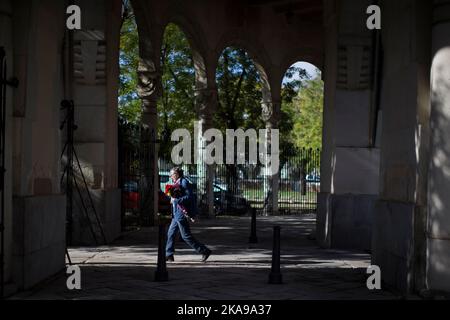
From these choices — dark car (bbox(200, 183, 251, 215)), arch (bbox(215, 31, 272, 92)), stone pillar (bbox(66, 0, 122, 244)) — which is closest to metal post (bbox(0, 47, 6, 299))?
stone pillar (bbox(66, 0, 122, 244))

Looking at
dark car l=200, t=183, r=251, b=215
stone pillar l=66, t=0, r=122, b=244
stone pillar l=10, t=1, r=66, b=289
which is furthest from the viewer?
dark car l=200, t=183, r=251, b=215

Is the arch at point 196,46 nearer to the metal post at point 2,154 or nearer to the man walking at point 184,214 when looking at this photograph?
the man walking at point 184,214

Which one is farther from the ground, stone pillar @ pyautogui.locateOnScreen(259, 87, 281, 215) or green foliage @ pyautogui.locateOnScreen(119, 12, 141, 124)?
green foliage @ pyautogui.locateOnScreen(119, 12, 141, 124)

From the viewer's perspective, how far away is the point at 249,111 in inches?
1303

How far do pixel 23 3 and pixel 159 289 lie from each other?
4156 mm

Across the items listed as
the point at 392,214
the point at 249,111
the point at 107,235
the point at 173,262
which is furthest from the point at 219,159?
the point at 392,214

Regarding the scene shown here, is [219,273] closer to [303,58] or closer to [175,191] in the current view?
[175,191]

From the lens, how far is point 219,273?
432 inches

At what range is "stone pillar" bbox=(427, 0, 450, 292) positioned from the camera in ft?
27.1

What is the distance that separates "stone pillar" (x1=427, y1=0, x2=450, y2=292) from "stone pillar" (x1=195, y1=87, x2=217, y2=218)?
15923mm

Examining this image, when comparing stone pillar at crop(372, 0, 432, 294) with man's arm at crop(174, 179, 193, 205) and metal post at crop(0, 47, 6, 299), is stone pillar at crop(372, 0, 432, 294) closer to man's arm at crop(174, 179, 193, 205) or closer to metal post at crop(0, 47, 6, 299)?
man's arm at crop(174, 179, 193, 205)

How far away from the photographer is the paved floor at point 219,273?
29.6 feet

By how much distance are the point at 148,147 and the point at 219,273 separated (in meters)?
10.1

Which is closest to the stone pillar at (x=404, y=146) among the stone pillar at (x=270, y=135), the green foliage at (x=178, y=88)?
the stone pillar at (x=270, y=135)
